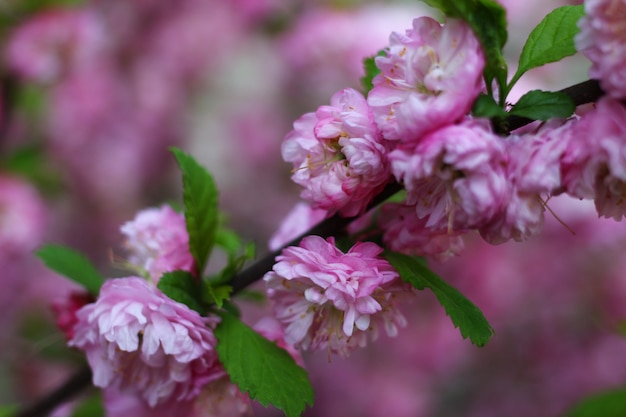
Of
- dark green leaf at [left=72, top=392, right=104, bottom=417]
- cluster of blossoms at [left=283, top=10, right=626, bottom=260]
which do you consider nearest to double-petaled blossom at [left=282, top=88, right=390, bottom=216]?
cluster of blossoms at [left=283, top=10, right=626, bottom=260]

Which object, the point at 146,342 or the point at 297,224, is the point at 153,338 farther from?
the point at 297,224

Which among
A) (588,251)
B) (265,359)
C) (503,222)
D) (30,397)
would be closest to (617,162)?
(503,222)

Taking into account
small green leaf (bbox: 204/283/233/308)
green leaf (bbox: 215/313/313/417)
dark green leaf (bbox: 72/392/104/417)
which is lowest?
dark green leaf (bbox: 72/392/104/417)

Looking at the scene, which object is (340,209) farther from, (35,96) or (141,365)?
(35,96)

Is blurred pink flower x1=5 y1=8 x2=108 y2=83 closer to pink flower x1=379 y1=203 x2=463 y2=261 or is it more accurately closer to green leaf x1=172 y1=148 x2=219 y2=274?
green leaf x1=172 y1=148 x2=219 y2=274

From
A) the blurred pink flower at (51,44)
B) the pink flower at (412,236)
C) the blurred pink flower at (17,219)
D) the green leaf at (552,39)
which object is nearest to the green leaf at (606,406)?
the pink flower at (412,236)

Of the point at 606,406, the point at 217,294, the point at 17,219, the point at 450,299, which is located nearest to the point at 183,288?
the point at 217,294
